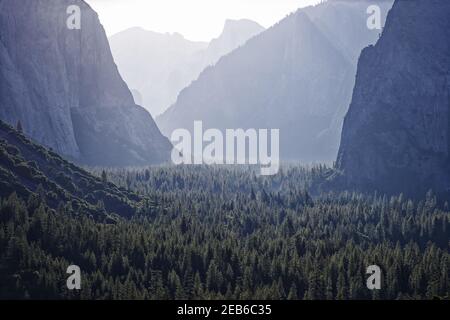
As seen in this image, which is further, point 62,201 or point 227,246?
point 62,201

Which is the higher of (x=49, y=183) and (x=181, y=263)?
(x=49, y=183)

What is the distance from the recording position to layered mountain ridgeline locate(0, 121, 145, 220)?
161 metres

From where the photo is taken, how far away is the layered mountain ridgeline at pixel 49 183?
16100 cm

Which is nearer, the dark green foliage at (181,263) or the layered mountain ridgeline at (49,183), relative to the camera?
the dark green foliage at (181,263)

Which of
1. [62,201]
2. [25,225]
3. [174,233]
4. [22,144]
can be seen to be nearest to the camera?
[25,225]

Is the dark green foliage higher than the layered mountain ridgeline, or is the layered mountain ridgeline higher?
the layered mountain ridgeline

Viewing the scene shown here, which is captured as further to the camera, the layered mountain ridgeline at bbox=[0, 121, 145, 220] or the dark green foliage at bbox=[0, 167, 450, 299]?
the layered mountain ridgeline at bbox=[0, 121, 145, 220]

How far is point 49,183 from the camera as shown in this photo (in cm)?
17362

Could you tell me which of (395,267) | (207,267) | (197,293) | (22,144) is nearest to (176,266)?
(207,267)

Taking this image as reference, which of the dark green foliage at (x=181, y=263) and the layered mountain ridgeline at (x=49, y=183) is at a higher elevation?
the layered mountain ridgeline at (x=49, y=183)

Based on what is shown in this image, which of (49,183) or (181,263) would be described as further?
(49,183)

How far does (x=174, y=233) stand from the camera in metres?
156

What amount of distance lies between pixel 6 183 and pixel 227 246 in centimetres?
6282
